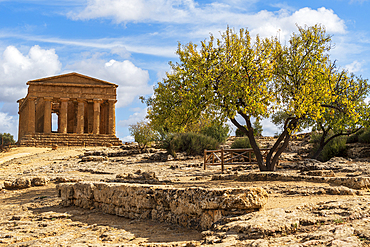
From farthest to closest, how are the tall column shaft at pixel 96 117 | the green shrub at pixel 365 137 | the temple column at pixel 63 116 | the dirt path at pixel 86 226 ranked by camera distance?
1. the tall column shaft at pixel 96 117
2. the temple column at pixel 63 116
3. the green shrub at pixel 365 137
4. the dirt path at pixel 86 226

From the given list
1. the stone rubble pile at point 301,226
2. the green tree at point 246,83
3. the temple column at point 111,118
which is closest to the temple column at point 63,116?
the temple column at point 111,118

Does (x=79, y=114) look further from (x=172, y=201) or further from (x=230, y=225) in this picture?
(x=230, y=225)

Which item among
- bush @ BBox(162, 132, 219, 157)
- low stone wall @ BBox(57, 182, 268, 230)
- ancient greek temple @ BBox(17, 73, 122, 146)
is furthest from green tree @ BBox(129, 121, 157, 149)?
low stone wall @ BBox(57, 182, 268, 230)

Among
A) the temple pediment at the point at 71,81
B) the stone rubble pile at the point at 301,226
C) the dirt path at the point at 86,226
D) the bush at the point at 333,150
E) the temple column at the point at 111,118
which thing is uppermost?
the temple pediment at the point at 71,81

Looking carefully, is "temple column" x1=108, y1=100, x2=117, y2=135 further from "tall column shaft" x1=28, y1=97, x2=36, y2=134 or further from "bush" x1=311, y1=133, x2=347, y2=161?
"bush" x1=311, y1=133, x2=347, y2=161

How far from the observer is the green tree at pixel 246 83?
11922mm

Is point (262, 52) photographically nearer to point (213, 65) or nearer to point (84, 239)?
point (213, 65)

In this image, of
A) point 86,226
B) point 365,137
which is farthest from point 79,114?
point 86,226

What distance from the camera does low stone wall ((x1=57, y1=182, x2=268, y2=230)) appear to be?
4895mm

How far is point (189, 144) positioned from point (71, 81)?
2467 centimetres

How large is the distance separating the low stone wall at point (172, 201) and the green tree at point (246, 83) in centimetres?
553

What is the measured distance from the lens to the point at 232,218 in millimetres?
4699

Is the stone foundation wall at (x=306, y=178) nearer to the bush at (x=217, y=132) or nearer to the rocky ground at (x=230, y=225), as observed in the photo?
the rocky ground at (x=230, y=225)

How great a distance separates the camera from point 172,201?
561 cm
